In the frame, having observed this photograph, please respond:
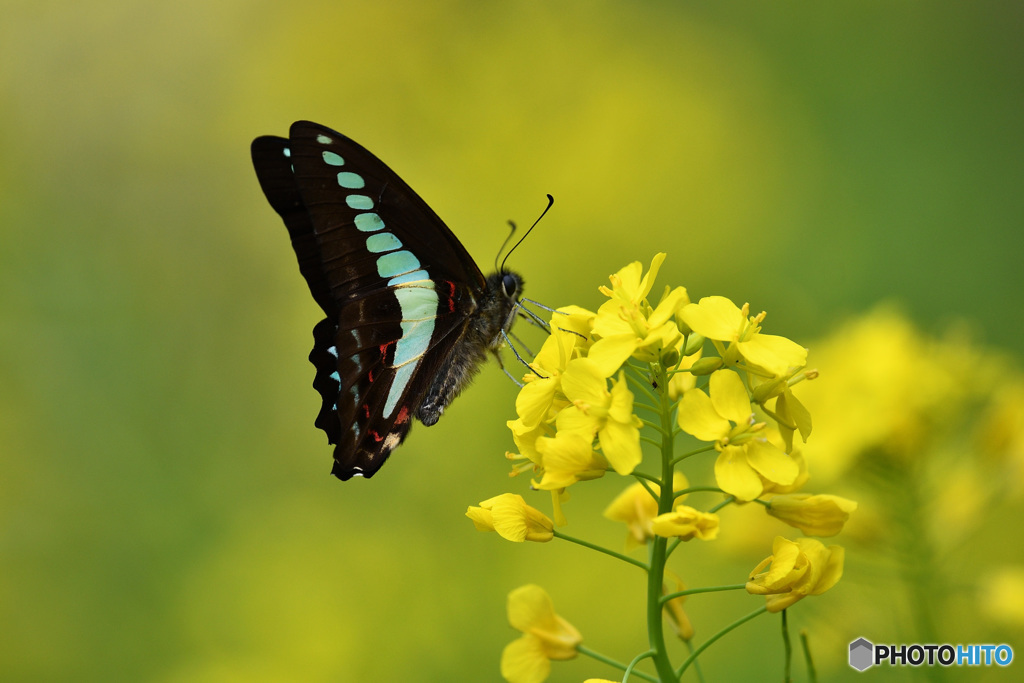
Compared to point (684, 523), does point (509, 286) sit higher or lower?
higher

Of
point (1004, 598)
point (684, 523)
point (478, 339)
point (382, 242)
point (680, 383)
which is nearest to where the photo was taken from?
point (684, 523)

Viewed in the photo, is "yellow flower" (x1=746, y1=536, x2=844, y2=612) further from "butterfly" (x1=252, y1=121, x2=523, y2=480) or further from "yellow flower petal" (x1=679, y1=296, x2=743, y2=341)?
"butterfly" (x1=252, y1=121, x2=523, y2=480)

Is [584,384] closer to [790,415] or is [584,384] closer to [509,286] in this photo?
→ [790,415]

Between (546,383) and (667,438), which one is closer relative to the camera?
(667,438)

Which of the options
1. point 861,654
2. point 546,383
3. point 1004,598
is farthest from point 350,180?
point 1004,598

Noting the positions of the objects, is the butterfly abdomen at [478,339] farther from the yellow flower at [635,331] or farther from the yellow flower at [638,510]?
the yellow flower at [635,331]

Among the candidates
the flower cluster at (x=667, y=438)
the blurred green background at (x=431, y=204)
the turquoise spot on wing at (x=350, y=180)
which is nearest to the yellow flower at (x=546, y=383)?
the flower cluster at (x=667, y=438)
